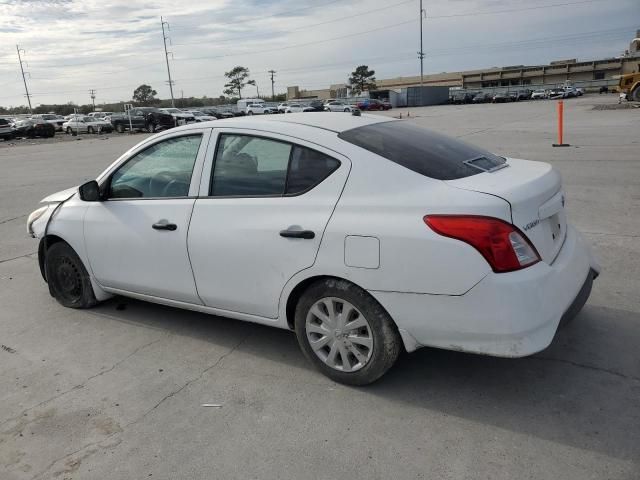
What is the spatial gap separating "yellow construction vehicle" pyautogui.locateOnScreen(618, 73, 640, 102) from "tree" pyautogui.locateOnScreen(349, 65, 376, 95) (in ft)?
256

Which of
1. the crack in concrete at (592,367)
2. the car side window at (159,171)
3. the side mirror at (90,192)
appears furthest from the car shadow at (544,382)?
the side mirror at (90,192)

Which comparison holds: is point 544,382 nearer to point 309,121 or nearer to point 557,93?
point 309,121

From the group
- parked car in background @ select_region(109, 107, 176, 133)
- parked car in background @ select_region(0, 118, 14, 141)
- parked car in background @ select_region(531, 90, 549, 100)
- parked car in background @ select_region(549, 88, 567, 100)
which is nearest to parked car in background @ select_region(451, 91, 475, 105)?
parked car in background @ select_region(531, 90, 549, 100)

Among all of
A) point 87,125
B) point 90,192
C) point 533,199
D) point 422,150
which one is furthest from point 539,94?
point 533,199

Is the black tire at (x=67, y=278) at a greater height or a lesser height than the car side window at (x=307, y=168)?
lesser

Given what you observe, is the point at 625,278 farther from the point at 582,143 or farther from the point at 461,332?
the point at 582,143

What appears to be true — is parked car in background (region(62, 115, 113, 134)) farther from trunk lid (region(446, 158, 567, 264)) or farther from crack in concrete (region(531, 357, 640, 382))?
crack in concrete (region(531, 357, 640, 382))

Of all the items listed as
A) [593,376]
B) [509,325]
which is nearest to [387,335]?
[509,325]

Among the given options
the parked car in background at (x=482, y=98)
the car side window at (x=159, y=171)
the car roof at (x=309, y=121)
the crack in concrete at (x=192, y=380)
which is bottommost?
the parked car in background at (x=482, y=98)

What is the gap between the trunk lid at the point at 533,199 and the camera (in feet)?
9.48

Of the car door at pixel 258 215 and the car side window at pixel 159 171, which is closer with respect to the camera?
the car door at pixel 258 215

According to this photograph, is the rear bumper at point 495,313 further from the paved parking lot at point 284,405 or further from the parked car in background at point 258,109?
the parked car in background at point 258,109

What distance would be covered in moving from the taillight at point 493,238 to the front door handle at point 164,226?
191 cm

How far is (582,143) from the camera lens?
49.6 ft
